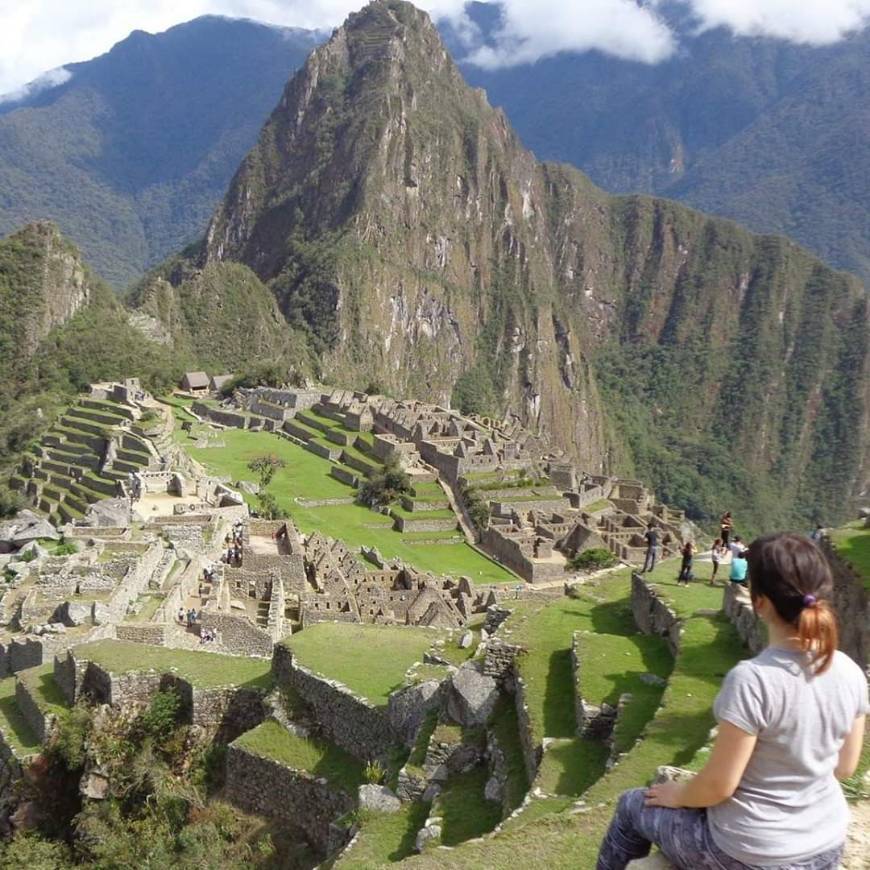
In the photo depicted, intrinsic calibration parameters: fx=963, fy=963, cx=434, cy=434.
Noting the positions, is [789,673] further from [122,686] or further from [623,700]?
[122,686]

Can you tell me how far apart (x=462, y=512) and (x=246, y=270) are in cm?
9287

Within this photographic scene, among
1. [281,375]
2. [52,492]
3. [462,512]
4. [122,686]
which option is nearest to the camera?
[122,686]

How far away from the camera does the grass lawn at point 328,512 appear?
143 feet

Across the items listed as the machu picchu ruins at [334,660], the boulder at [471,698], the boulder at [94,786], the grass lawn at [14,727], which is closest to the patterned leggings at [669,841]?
the machu picchu ruins at [334,660]

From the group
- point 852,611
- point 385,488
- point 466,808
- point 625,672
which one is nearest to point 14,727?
point 466,808

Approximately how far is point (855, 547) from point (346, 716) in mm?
8440

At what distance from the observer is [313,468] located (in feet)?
196

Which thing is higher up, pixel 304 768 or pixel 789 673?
pixel 789 673

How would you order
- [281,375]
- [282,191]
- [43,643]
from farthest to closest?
1. [282,191]
2. [281,375]
3. [43,643]

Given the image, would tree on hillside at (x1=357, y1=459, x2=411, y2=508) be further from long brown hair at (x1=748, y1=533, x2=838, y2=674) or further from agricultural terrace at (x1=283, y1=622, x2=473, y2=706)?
long brown hair at (x1=748, y1=533, x2=838, y2=674)

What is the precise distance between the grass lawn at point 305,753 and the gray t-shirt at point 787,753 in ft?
24.3

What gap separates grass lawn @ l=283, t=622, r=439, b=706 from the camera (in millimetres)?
12492

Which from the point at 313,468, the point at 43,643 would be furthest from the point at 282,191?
the point at 43,643

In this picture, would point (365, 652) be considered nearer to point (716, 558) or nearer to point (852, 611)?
point (716, 558)
